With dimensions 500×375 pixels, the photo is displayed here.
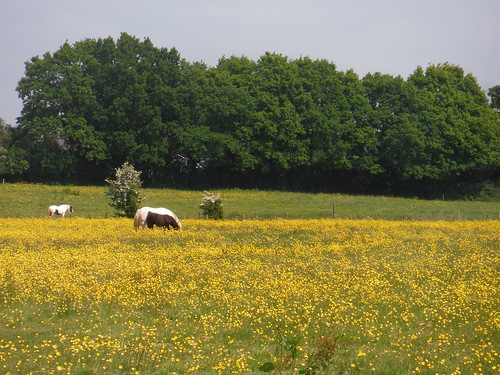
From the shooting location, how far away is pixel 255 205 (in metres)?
51.0

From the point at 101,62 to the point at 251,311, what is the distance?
6143cm

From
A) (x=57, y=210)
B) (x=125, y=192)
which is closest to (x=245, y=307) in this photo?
(x=125, y=192)

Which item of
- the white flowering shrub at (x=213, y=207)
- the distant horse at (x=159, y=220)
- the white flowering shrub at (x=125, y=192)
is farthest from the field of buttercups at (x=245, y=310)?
the white flowering shrub at (x=125, y=192)

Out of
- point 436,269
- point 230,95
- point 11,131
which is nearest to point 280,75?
point 230,95

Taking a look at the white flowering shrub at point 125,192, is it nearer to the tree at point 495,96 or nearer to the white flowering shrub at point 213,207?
the white flowering shrub at point 213,207

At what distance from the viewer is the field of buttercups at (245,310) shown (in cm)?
789

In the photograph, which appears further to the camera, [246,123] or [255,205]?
[246,123]

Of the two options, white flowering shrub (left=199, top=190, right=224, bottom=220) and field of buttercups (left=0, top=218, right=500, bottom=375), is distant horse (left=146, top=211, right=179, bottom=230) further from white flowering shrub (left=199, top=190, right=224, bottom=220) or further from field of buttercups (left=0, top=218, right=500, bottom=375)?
white flowering shrub (left=199, top=190, right=224, bottom=220)

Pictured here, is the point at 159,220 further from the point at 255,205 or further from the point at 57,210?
the point at 255,205

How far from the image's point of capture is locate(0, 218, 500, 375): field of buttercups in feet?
25.9

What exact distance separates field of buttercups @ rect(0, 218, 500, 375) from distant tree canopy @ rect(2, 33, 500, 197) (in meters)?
44.2

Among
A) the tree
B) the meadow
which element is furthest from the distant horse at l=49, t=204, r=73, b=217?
the tree

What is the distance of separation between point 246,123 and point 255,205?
721 inches

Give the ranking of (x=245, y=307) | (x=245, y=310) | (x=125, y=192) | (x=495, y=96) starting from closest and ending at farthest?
(x=245, y=310) < (x=245, y=307) < (x=125, y=192) < (x=495, y=96)
